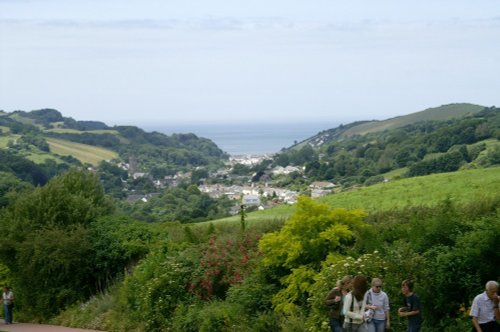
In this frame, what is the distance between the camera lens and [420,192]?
30125mm

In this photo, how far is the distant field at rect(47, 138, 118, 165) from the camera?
170750mm

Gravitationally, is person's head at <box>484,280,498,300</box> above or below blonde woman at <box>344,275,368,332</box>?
above

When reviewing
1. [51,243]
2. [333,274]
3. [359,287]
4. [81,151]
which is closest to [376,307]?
[359,287]

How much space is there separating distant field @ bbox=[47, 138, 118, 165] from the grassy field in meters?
136

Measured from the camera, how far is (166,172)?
609 ft

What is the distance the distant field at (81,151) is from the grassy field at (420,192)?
447 ft

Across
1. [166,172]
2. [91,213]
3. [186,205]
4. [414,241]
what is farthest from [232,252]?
[166,172]

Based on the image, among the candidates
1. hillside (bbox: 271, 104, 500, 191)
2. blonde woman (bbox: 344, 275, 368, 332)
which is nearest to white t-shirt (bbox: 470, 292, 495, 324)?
blonde woman (bbox: 344, 275, 368, 332)

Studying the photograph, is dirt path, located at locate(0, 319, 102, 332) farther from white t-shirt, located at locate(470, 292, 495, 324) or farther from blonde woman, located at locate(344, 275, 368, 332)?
white t-shirt, located at locate(470, 292, 495, 324)

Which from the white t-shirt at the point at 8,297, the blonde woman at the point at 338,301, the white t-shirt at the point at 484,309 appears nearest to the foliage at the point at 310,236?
the blonde woman at the point at 338,301

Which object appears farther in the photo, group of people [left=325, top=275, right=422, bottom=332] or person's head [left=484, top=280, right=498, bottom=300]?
group of people [left=325, top=275, right=422, bottom=332]

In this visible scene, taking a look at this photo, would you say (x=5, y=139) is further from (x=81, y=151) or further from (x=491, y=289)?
(x=491, y=289)

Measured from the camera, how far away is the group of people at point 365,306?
40.0 ft

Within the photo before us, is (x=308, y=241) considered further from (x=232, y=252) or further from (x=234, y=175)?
(x=234, y=175)
